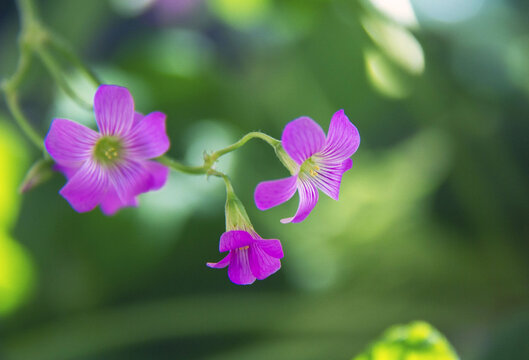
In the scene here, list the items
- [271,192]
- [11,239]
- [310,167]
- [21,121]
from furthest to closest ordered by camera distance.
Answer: [11,239] → [21,121] → [310,167] → [271,192]

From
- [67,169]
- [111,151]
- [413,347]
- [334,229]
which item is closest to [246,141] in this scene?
[111,151]

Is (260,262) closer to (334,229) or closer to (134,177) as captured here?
(134,177)

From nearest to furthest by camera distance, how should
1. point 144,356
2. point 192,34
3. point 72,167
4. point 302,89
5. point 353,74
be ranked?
1. point 72,167
2. point 144,356
3. point 353,74
4. point 302,89
5. point 192,34

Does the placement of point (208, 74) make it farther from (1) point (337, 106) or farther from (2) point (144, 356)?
(2) point (144, 356)

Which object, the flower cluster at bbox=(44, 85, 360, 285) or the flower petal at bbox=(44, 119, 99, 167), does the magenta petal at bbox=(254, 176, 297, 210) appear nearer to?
the flower cluster at bbox=(44, 85, 360, 285)

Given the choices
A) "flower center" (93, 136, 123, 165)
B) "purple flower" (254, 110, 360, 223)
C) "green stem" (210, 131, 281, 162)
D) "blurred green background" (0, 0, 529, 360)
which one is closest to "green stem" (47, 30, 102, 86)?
"flower center" (93, 136, 123, 165)

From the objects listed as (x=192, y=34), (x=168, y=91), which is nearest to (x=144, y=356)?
(x=168, y=91)
